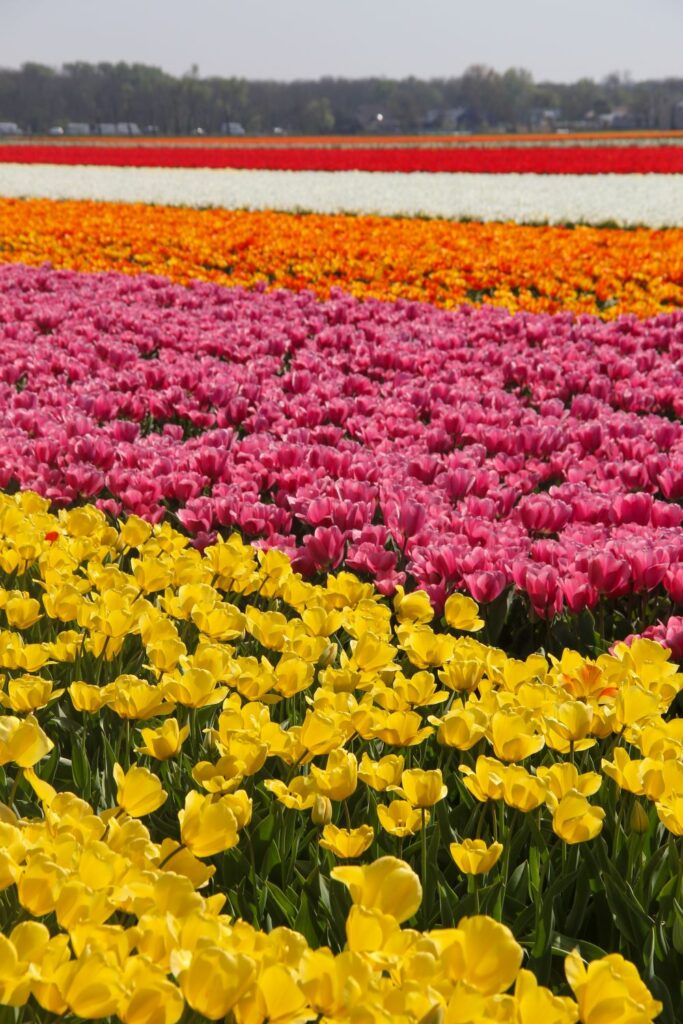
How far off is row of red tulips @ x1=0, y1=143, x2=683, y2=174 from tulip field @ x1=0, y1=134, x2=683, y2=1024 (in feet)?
76.5

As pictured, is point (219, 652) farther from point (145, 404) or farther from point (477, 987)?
point (145, 404)

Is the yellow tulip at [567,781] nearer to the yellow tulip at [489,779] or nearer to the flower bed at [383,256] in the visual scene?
the yellow tulip at [489,779]

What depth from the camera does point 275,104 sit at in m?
109

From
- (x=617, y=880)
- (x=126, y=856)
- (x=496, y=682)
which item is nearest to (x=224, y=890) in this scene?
(x=126, y=856)

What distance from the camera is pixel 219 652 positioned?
2.07 metres

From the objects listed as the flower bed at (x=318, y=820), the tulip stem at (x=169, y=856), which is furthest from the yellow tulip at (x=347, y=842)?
the tulip stem at (x=169, y=856)

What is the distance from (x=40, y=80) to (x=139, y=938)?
12040cm

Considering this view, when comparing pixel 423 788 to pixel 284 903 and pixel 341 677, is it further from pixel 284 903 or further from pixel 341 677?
A: pixel 341 677

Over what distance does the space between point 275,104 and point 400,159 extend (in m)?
84.2

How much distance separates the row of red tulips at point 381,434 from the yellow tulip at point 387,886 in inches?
58.7

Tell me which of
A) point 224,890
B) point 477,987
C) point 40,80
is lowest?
point 224,890

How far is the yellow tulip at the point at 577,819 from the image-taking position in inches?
62.6

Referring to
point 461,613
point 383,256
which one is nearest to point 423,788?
point 461,613

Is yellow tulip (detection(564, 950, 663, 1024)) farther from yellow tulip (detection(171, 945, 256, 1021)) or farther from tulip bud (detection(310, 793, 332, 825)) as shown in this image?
tulip bud (detection(310, 793, 332, 825))
